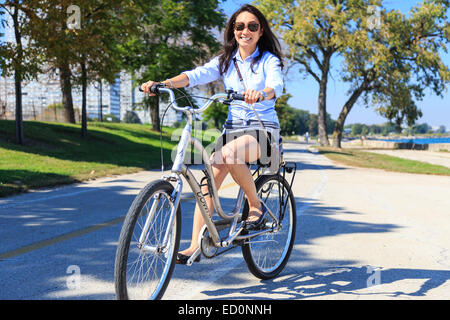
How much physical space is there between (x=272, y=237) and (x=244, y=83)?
1.41 meters

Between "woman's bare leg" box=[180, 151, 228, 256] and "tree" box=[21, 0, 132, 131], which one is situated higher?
"tree" box=[21, 0, 132, 131]

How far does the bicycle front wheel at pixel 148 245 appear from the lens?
9.08 ft

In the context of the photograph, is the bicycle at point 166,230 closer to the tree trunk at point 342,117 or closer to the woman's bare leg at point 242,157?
the woman's bare leg at point 242,157

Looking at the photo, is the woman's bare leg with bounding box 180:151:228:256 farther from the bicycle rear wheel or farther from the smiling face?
the smiling face

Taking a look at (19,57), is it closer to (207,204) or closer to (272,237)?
(272,237)

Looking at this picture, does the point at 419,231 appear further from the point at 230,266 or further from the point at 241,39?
the point at 241,39

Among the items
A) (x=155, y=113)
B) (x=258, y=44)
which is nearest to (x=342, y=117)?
(x=155, y=113)

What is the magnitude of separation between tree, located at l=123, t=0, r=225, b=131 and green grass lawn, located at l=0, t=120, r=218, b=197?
777 cm

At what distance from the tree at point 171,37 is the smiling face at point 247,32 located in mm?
26997

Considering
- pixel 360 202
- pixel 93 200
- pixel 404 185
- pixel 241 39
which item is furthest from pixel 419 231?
pixel 404 185

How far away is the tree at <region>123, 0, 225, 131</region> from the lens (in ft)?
103

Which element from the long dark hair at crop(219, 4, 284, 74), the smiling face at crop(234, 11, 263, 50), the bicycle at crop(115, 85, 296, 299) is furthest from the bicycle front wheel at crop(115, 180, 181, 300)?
the smiling face at crop(234, 11, 263, 50)

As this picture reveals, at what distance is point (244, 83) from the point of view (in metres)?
3.76
